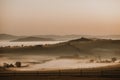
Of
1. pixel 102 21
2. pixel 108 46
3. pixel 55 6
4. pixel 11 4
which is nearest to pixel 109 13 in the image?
Result: pixel 102 21

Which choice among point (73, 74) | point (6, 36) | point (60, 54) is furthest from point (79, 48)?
point (6, 36)

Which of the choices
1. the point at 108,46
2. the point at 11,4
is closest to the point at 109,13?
the point at 108,46

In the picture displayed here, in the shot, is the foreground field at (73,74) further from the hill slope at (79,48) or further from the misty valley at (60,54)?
the hill slope at (79,48)

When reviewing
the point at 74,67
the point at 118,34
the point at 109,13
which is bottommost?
the point at 74,67

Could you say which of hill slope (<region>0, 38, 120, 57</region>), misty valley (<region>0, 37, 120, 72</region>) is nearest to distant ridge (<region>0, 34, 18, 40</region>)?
misty valley (<region>0, 37, 120, 72</region>)

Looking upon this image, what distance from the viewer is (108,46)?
4.38 metres

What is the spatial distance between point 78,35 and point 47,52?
19.6 inches

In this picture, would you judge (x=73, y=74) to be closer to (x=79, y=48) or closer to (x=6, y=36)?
(x=79, y=48)

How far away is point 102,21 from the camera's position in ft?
14.6

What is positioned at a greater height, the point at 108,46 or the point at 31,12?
the point at 31,12

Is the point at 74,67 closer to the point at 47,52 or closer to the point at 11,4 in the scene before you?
the point at 47,52

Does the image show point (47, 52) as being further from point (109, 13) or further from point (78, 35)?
point (109, 13)

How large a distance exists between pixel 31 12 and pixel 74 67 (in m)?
1.00

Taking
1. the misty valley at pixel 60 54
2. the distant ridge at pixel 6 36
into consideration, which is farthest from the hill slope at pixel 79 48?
the distant ridge at pixel 6 36
